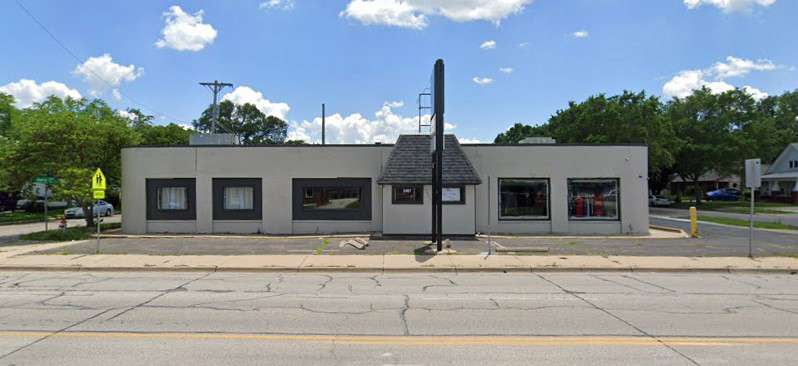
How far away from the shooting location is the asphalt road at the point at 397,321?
16.5 feet

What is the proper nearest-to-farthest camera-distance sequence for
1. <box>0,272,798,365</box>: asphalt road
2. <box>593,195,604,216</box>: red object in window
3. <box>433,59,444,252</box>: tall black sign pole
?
1. <box>0,272,798,365</box>: asphalt road
2. <box>433,59,444,252</box>: tall black sign pole
3. <box>593,195,604,216</box>: red object in window

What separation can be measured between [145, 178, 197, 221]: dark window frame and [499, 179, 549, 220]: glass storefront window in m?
12.9

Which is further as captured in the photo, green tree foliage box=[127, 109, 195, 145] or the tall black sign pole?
green tree foliage box=[127, 109, 195, 145]

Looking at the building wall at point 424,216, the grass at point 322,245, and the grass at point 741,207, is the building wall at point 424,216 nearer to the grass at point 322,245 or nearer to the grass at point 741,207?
the grass at point 322,245

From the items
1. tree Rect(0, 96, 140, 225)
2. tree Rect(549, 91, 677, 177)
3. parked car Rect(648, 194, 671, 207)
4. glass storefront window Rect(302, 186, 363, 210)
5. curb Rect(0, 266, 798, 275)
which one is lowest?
curb Rect(0, 266, 798, 275)

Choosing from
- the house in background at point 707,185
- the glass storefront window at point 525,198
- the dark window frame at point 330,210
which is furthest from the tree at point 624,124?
the house in background at point 707,185

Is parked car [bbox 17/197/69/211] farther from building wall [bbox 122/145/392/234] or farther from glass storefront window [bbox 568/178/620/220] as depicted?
glass storefront window [bbox 568/178/620/220]

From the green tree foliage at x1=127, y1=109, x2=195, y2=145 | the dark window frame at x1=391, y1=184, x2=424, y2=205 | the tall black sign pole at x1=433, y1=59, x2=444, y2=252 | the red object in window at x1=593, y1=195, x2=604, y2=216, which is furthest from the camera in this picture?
the green tree foliage at x1=127, y1=109, x2=195, y2=145

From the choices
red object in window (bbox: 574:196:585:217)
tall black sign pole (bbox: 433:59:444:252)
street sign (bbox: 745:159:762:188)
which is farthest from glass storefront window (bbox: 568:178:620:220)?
tall black sign pole (bbox: 433:59:444:252)

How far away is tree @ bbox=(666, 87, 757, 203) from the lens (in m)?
48.0

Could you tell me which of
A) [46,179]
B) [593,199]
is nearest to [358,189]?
[593,199]

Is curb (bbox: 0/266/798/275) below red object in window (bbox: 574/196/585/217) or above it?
below

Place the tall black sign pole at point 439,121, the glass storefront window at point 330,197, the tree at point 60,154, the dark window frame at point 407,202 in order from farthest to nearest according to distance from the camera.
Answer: the glass storefront window at point 330,197
the tree at point 60,154
the dark window frame at point 407,202
the tall black sign pole at point 439,121

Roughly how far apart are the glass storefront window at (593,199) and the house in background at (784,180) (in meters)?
44.1
